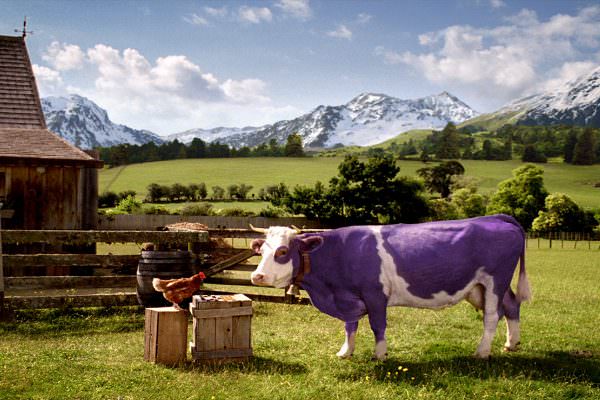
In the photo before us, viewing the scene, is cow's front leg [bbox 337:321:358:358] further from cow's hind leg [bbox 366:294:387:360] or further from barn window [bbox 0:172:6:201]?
barn window [bbox 0:172:6:201]

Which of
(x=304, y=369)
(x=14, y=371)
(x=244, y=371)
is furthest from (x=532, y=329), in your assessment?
(x=14, y=371)

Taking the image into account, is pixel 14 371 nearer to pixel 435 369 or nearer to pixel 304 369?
pixel 304 369

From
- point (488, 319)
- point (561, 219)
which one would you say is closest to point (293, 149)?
point (561, 219)

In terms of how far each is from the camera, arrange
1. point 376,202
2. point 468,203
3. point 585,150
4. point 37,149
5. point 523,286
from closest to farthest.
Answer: point 523,286 < point 37,149 < point 376,202 < point 468,203 < point 585,150

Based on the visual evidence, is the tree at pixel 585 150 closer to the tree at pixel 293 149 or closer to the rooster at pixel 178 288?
the tree at pixel 293 149

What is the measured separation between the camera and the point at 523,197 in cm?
7050

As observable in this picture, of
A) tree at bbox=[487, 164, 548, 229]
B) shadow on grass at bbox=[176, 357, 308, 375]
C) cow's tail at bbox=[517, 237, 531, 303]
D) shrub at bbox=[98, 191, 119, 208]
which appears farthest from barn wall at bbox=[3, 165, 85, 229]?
tree at bbox=[487, 164, 548, 229]

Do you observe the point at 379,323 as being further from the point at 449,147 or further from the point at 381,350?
the point at 449,147

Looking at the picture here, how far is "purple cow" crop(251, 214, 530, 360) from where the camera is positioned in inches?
298

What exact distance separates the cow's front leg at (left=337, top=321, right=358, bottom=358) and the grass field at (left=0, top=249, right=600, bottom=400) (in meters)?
0.13

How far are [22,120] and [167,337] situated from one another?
15265mm

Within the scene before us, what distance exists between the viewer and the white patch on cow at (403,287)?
758 centimetres

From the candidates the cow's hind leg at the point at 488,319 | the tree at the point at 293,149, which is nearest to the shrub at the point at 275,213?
the cow's hind leg at the point at 488,319

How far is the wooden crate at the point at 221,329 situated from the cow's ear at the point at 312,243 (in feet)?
3.62
